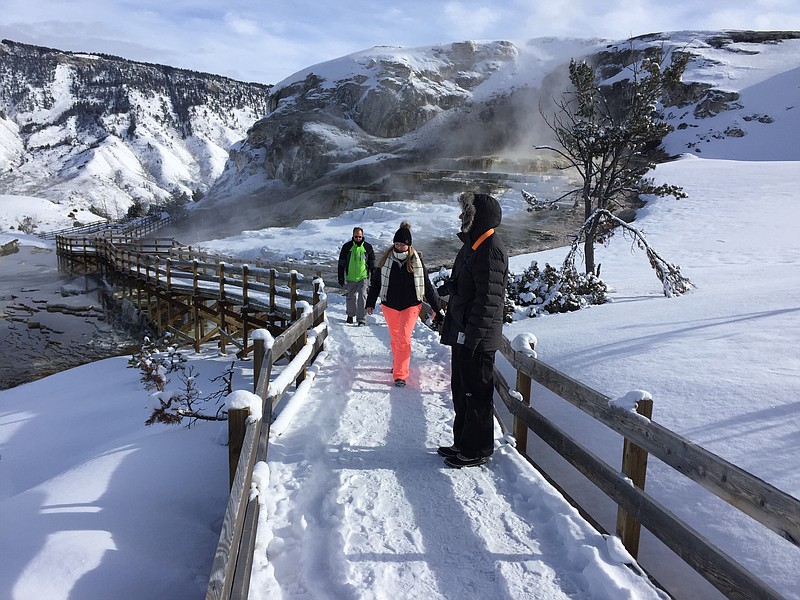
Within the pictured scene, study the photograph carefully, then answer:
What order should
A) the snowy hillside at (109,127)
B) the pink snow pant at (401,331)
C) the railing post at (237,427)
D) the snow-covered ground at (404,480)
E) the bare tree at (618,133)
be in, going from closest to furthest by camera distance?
the snow-covered ground at (404,480) < the railing post at (237,427) < the pink snow pant at (401,331) < the bare tree at (618,133) < the snowy hillside at (109,127)

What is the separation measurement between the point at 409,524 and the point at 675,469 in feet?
5.42

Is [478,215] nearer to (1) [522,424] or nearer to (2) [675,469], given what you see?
(1) [522,424]

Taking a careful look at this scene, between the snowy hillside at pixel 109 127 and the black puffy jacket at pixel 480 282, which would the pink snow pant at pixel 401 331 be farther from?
the snowy hillside at pixel 109 127

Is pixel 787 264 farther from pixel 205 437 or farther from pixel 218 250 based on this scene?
pixel 218 250

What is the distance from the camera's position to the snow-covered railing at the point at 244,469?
6.79ft

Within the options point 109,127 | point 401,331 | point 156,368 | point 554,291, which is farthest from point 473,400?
point 109,127

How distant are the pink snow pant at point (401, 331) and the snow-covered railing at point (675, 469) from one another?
6.82 ft

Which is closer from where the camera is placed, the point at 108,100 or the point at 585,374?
the point at 585,374

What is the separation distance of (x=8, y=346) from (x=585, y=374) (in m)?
16.5

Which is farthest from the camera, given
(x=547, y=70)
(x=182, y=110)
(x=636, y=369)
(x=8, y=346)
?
(x=182, y=110)

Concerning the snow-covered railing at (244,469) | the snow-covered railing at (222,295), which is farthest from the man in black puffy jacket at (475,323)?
the snow-covered railing at (222,295)

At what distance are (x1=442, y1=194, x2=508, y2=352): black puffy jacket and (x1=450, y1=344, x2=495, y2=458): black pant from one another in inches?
5.6

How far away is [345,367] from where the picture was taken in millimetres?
7238

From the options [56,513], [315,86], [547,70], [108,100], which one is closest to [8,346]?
[56,513]
